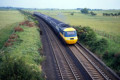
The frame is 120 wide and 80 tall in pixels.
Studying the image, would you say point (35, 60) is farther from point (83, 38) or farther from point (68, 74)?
point (83, 38)

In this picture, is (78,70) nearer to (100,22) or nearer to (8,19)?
(100,22)

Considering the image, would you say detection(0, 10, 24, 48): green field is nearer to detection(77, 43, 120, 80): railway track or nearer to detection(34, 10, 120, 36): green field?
detection(77, 43, 120, 80): railway track

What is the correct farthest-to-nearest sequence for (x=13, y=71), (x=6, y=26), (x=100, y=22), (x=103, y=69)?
1. (x=100, y=22)
2. (x=6, y=26)
3. (x=103, y=69)
4. (x=13, y=71)

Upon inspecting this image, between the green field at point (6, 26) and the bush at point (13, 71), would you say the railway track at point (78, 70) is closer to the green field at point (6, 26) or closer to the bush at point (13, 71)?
the bush at point (13, 71)

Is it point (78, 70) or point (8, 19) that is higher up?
point (8, 19)

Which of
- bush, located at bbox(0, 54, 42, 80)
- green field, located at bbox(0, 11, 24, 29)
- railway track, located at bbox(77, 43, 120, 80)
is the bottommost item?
railway track, located at bbox(77, 43, 120, 80)

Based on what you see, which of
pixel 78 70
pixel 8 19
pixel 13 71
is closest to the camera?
pixel 13 71

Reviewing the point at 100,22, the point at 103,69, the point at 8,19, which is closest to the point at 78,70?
the point at 103,69

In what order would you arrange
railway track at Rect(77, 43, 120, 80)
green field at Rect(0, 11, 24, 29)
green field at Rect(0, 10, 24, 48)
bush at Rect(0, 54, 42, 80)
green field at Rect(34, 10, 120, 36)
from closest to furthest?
bush at Rect(0, 54, 42, 80), railway track at Rect(77, 43, 120, 80), green field at Rect(0, 10, 24, 48), green field at Rect(34, 10, 120, 36), green field at Rect(0, 11, 24, 29)

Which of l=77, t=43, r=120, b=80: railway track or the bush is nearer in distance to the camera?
the bush

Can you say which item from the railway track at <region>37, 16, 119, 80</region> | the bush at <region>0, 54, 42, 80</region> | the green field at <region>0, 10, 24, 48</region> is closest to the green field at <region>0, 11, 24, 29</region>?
the green field at <region>0, 10, 24, 48</region>

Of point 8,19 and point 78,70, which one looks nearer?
point 78,70

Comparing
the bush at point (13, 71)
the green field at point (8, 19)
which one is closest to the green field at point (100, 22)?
the green field at point (8, 19)

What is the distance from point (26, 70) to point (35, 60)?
6385mm
